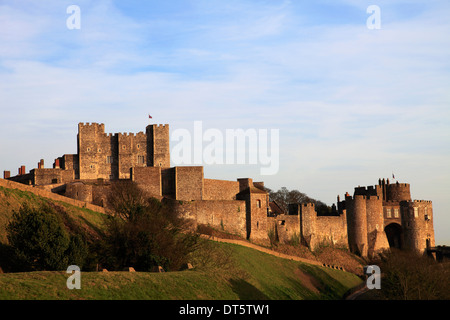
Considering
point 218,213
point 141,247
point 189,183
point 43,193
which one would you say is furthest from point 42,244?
point 189,183

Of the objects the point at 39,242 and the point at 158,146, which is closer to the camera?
the point at 39,242

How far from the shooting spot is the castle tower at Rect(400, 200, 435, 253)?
84812 mm

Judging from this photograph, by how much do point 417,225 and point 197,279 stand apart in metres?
55.7

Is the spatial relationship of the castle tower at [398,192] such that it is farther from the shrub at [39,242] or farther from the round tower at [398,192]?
the shrub at [39,242]

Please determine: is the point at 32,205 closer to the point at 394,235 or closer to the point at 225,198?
the point at 225,198

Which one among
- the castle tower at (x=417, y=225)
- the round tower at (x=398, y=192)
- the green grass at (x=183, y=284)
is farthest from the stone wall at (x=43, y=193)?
the round tower at (x=398, y=192)

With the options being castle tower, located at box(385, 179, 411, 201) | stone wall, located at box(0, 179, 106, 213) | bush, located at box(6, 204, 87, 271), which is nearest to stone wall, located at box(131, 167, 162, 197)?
stone wall, located at box(0, 179, 106, 213)

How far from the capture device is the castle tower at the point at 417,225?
3339 inches

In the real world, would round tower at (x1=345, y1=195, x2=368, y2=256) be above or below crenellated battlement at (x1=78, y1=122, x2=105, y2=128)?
below

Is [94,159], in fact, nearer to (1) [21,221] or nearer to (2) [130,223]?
(2) [130,223]

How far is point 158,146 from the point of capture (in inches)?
3201

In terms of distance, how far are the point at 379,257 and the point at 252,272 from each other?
104 feet

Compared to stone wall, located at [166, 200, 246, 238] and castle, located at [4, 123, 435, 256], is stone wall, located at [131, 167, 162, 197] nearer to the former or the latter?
castle, located at [4, 123, 435, 256]
